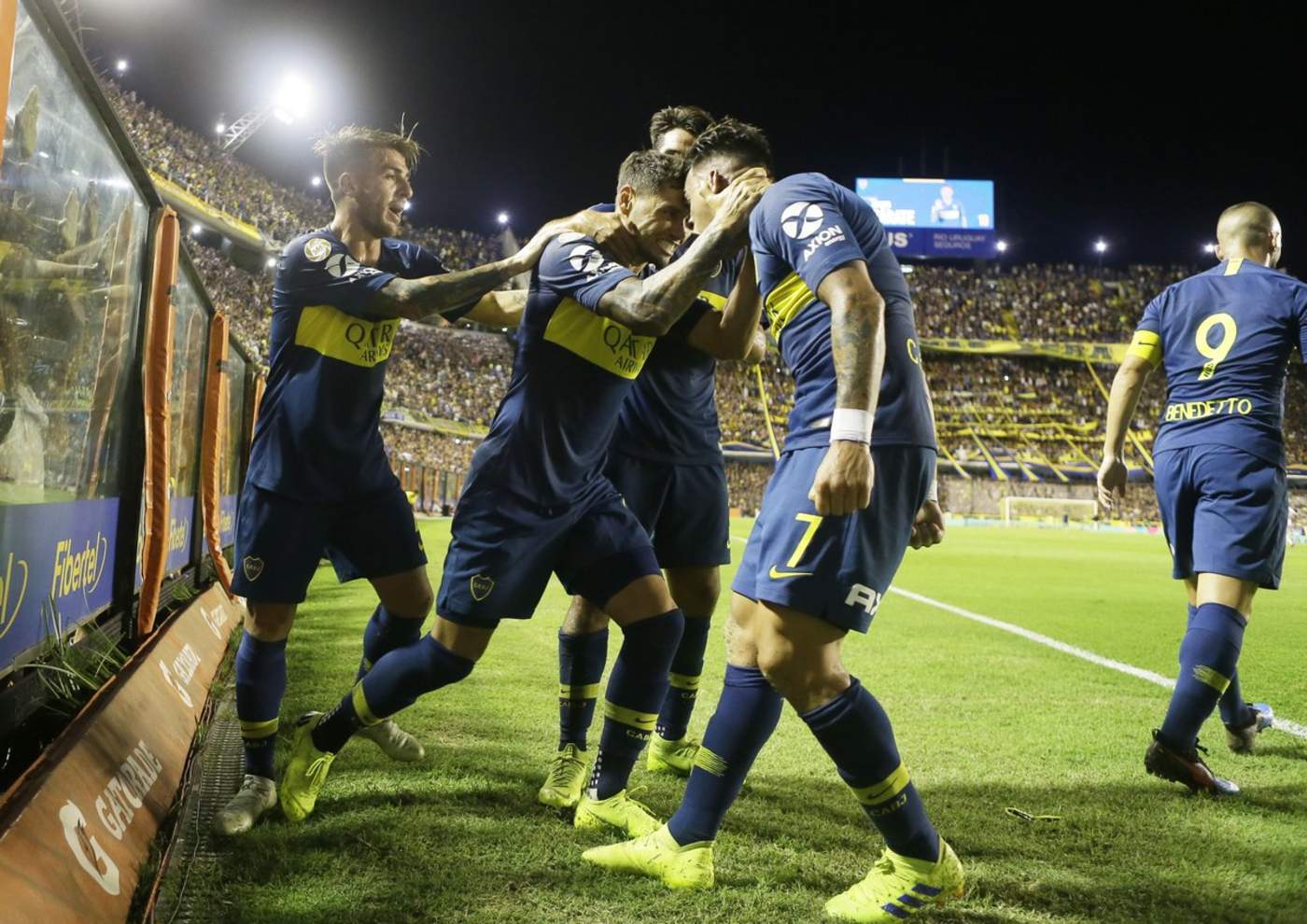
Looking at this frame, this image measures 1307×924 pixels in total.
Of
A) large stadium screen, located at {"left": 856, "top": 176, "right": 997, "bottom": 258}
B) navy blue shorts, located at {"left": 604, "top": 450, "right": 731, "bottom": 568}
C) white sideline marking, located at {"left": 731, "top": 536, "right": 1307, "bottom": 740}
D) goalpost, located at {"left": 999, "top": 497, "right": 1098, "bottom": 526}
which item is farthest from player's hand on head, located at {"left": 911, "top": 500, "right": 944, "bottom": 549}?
large stadium screen, located at {"left": 856, "top": 176, "right": 997, "bottom": 258}

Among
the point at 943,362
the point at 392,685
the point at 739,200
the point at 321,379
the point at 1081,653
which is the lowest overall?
the point at 1081,653

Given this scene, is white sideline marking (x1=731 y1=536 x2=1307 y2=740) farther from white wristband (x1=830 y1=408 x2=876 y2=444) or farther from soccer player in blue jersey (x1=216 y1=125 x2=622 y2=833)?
soccer player in blue jersey (x1=216 y1=125 x2=622 y2=833)

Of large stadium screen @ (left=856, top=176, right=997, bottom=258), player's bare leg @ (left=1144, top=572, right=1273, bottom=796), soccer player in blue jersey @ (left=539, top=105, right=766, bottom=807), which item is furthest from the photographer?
large stadium screen @ (left=856, top=176, right=997, bottom=258)

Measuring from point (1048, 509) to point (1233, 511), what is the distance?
1910 inches

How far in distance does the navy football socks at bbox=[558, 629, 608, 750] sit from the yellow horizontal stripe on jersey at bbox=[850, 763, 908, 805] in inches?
49.9

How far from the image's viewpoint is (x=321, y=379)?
3.20 m

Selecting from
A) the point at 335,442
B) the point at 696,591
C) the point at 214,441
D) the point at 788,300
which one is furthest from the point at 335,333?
the point at 214,441

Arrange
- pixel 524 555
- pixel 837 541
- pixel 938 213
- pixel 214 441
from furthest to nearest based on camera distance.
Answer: pixel 938 213 → pixel 214 441 → pixel 524 555 → pixel 837 541

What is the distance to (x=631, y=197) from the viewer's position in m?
3.02

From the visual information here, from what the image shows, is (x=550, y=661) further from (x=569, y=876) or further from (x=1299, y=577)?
(x=1299, y=577)

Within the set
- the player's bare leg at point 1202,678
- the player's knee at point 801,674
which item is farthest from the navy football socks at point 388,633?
the player's bare leg at point 1202,678

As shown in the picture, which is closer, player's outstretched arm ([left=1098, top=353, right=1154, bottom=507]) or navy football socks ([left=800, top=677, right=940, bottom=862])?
navy football socks ([left=800, top=677, right=940, bottom=862])

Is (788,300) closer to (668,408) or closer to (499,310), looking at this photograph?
(668,408)

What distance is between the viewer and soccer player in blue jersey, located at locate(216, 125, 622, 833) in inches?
121
